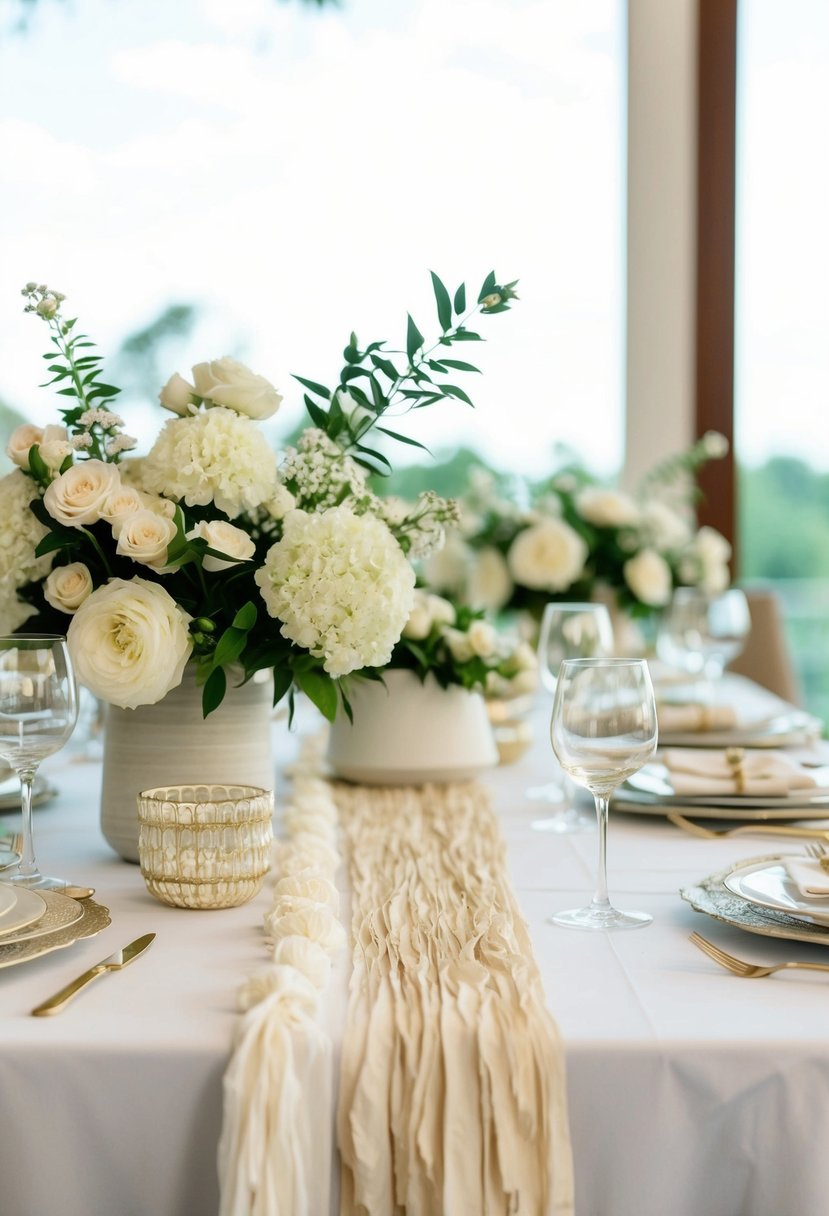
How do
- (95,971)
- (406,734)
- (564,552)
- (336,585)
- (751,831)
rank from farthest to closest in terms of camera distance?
(564,552)
(406,734)
(751,831)
(336,585)
(95,971)

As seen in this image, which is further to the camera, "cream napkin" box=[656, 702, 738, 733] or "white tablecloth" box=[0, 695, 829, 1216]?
"cream napkin" box=[656, 702, 738, 733]

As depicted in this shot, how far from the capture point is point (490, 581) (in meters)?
2.72

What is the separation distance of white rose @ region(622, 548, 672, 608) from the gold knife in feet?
6.43

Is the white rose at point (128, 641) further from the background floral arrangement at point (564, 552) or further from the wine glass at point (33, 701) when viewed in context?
the background floral arrangement at point (564, 552)

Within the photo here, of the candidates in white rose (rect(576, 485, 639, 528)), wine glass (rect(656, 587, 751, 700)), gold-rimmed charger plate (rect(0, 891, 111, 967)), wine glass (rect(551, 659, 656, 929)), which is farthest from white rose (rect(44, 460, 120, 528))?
white rose (rect(576, 485, 639, 528))

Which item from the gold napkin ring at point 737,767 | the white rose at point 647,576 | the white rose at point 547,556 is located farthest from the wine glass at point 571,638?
the white rose at point 647,576

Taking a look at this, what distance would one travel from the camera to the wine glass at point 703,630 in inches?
92.8

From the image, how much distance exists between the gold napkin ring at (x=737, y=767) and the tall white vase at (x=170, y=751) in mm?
572

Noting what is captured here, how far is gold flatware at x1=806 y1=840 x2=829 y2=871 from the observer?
3.31 ft

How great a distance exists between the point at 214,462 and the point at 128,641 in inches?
7.1

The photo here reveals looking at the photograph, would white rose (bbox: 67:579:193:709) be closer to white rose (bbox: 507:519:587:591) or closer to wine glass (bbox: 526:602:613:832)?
wine glass (bbox: 526:602:613:832)

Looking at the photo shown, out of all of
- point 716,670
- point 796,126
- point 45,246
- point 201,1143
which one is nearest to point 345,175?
point 45,246

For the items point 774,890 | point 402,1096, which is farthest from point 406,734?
point 402,1096

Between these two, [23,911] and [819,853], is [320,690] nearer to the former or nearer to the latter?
[23,911]
